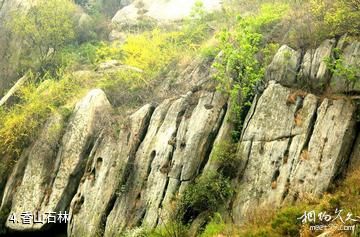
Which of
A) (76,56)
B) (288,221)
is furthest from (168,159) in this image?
(76,56)

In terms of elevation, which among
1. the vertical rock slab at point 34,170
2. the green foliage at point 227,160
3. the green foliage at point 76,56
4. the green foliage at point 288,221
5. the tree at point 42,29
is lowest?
the vertical rock slab at point 34,170

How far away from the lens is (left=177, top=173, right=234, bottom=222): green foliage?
14570 mm

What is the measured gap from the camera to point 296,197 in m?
13.2

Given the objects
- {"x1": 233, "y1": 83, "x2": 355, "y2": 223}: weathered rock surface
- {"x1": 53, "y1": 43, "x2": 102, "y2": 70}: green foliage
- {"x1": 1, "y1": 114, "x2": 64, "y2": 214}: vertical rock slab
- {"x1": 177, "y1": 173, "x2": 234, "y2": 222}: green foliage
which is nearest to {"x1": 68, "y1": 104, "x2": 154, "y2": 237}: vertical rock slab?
{"x1": 1, "y1": 114, "x2": 64, "y2": 214}: vertical rock slab

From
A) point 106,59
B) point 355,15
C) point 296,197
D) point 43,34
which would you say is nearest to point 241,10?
point 106,59

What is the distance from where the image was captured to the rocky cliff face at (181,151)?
13.8 metres

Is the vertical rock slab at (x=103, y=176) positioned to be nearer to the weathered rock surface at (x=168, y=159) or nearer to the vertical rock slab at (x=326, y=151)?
the weathered rock surface at (x=168, y=159)

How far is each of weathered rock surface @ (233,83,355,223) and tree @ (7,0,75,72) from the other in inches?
657

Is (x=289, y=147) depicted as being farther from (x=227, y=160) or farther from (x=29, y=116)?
(x=29, y=116)

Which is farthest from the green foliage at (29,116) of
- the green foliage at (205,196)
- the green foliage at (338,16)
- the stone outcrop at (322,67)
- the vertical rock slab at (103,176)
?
the green foliage at (338,16)

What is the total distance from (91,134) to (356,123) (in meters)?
12.1

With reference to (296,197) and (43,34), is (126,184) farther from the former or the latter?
(43,34)

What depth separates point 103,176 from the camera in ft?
59.8

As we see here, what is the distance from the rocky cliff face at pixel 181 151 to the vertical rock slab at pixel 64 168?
0.16ft
